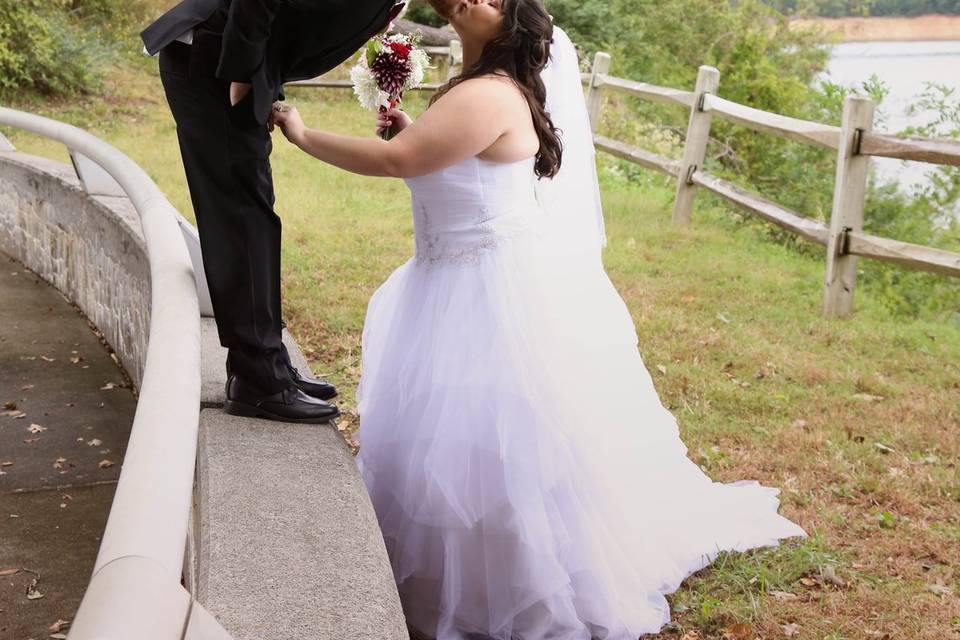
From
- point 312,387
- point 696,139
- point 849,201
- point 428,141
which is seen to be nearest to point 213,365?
point 312,387

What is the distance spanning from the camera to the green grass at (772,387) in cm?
360

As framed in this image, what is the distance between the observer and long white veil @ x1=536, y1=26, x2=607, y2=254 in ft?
11.9

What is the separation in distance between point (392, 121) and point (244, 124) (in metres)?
0.76

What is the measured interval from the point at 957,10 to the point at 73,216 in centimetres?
1878

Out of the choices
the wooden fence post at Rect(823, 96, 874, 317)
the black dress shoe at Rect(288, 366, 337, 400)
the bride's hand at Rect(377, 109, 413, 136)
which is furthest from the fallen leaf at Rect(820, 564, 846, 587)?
the wooden fence post at Rect(823, 96, 874, 317)

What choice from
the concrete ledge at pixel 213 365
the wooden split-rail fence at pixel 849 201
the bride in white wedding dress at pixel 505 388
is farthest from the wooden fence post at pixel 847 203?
the concrete ledge at pixel 213 365

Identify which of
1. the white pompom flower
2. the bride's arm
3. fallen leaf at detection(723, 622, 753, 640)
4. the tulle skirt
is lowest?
fallen leaf at detection(723, 622, 753, 640)

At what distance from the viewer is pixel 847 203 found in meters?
6.99

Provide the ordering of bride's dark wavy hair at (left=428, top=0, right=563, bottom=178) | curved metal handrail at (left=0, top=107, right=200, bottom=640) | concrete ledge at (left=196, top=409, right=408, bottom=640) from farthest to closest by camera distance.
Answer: bride's dark wavy hair at (left=428, top=0, right=563, bottom=178) → concrete ledge at (left=196, top=409, right=408, bottom=640) → curved metal handrail at (left=0, top=107, right=200, bottom=640)

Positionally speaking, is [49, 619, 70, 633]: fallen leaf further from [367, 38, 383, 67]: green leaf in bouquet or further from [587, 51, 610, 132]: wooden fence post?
[587, 51, 610, 132]: wooden fence post

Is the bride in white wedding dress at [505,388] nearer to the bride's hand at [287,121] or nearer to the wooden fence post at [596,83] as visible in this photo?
the bride's hand at [287,121]

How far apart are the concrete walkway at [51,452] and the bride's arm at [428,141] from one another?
62.1 inches

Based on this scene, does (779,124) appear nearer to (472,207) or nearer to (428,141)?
(472,207)

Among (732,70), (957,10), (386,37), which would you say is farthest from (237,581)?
(957,10)
